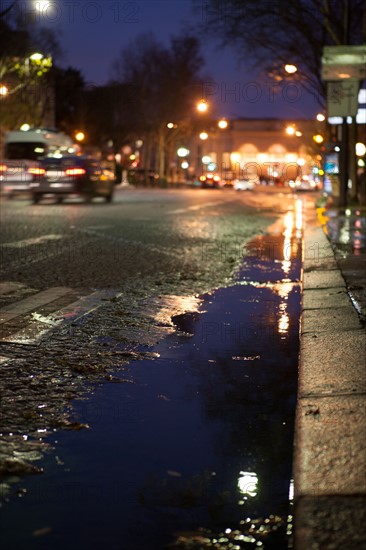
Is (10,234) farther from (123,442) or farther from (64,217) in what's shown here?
(123,442)

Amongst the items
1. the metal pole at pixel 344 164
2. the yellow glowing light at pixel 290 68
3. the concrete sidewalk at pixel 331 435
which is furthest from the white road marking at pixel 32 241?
the yellow glowing light at pixel 290 68

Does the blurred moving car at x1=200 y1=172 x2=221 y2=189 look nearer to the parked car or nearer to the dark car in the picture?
the parked car

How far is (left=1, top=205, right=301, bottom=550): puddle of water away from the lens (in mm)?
3572

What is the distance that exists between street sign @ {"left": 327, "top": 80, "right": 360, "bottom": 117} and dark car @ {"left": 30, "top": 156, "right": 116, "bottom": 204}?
388 inches

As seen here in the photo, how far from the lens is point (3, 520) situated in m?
3.63

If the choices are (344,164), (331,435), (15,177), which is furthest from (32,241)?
(15,177)

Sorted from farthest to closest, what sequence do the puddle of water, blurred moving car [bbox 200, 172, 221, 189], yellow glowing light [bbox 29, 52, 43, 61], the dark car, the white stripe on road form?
blurred moving car [bbox 200, 172, 221, 189], yellow glowing light [bbox 29, 52, 43, 61], the dark car, the white stripe on road, the puddle of water

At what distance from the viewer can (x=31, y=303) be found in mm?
8977

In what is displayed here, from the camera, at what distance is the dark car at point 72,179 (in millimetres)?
32688

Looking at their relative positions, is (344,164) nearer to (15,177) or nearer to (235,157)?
(15,177)

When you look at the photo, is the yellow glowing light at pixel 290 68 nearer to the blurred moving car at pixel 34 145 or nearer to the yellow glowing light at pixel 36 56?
the blurred moving car at pixel 34 145

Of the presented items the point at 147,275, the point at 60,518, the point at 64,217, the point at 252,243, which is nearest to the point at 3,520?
the point at 60,518

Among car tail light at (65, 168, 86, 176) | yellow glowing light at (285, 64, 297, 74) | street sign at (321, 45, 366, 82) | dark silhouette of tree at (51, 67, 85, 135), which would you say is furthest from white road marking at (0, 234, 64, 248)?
dark silhouette of tree at (51, 67, 85, 135)

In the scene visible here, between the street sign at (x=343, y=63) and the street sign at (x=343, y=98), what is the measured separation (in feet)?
4.73
